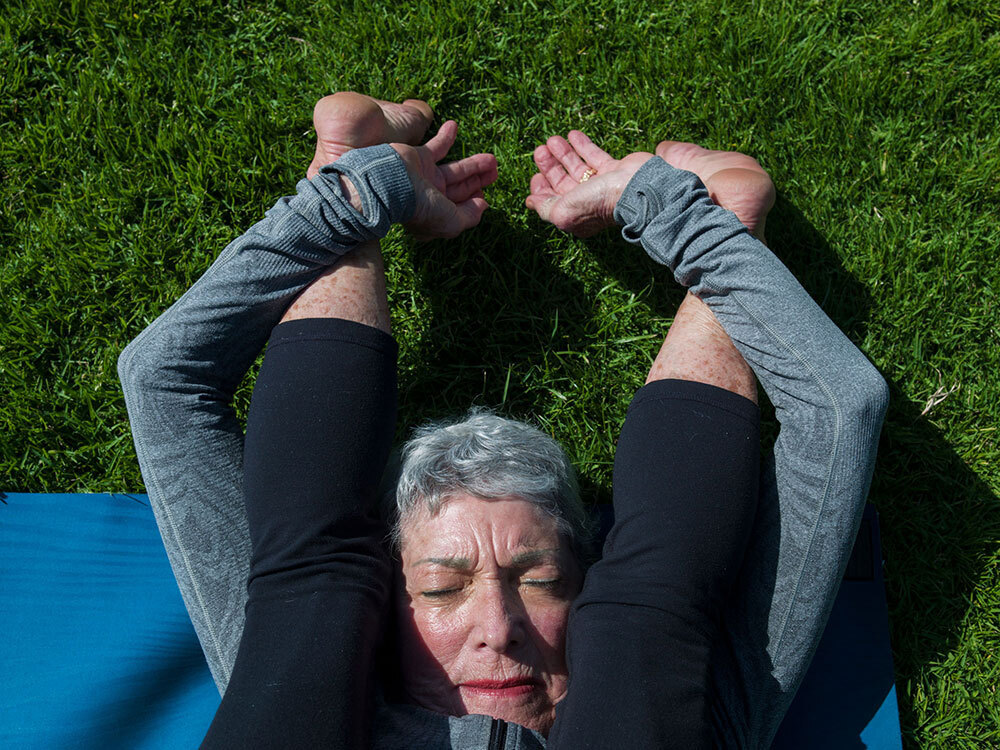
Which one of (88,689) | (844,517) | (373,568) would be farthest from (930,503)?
(88,689)

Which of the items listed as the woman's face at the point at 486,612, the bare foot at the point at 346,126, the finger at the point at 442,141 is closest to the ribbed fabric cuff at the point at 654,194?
the finger at the point at 442,141

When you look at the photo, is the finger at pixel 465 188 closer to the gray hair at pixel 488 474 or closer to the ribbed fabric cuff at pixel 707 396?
the gray hair at pixel 488 474

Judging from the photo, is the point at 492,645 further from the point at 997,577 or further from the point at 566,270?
the point at 997,577

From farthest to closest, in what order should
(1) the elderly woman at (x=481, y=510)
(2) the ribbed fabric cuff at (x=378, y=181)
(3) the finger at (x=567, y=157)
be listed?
(3) the finger at (x=567, y=157), (2) the ribbed fabric cuff at (x=378, y=181), (1) the elderly woman at (x=481, y=510)

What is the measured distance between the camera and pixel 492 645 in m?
2.10

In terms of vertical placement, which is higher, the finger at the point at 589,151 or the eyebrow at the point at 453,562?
the finger at the point at 589,151

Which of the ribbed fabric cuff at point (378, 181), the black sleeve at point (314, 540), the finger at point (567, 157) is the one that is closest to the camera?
the black sleeve at point (314, 540)

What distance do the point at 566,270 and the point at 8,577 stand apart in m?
2.24

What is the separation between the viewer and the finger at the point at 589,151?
2934mm

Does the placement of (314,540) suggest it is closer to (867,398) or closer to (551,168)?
(867,398)

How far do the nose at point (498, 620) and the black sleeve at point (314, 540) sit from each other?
0.89ft

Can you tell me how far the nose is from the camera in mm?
2109

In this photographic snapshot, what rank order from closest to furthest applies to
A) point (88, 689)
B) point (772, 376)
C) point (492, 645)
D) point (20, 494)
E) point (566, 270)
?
point (492, 645), point (772, 376), point (88, 689), point (20, 494), point (566, 270)

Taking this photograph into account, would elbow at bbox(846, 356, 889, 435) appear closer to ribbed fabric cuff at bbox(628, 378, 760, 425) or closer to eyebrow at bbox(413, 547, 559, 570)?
ribbed fabric cuff at bbox(628, 378, 760, 425)
